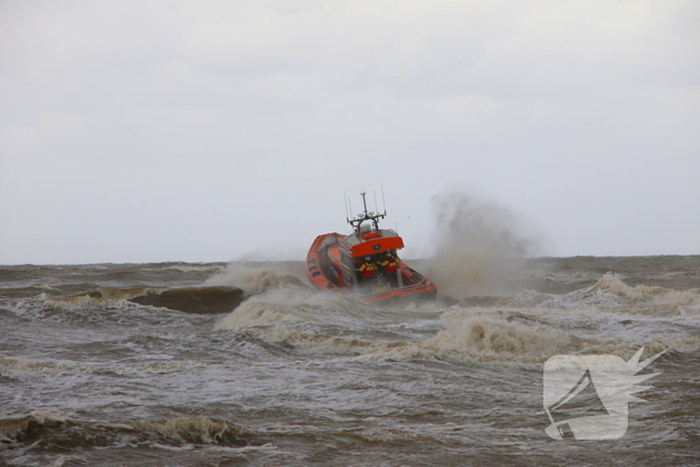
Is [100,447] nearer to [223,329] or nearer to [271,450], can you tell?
[271,450]

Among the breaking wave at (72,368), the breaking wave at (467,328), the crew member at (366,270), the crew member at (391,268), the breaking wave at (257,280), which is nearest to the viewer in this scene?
the breaking wave at (72,368)

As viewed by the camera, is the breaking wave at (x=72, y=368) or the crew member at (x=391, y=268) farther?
the crew member at (x=391, y=268)

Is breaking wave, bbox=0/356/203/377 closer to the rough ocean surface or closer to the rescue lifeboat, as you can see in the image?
the rough ocean surface

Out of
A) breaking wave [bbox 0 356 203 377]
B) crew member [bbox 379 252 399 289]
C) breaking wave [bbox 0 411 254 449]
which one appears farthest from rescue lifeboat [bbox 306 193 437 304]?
breaking wave [bbox 0 411 254 449]

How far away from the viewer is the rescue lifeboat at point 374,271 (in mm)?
14531

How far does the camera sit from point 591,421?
538cm

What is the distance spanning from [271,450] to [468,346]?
453cm

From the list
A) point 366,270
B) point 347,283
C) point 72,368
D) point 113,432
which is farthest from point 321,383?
point 347,283

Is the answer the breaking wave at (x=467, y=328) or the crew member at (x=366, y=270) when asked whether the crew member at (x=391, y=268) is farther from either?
the breaking wave at (x=467, y=328)

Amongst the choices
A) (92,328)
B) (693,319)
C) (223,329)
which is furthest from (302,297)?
(693,319)

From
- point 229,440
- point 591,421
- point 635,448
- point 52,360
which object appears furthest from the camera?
point 52,360

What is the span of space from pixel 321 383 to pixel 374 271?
8308 mm

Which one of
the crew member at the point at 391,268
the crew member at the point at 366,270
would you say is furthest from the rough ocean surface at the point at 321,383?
the crew member at the point at 391,268

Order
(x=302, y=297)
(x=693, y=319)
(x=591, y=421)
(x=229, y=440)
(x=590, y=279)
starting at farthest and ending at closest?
(x=590, y=279) → (x=302, y=297) → (x=693, y=319) → (x=591, y=421) → (x=229, y=440)
